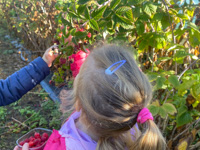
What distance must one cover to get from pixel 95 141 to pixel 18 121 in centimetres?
185

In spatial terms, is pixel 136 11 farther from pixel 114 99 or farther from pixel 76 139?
pixel 76 139

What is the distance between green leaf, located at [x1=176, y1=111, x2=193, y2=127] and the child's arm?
3.39ft

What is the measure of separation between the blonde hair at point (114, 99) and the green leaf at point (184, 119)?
1.67ft

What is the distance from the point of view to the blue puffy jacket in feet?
4.97

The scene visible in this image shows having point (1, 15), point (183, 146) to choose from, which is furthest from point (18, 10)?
point (183, 146)

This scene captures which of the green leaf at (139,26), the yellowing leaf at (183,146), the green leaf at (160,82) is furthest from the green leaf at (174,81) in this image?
the yellowing leaf at (183,146)

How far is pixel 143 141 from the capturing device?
0.88 m

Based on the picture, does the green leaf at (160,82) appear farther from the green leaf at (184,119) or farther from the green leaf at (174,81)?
the green leaf at (184,119)

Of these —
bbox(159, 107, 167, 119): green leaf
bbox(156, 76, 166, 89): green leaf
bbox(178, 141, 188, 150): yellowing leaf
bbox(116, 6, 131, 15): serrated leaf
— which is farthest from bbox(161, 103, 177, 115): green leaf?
bbox(116, 6, 131, 15): serrated leaf

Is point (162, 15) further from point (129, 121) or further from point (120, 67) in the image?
point (129, 121)

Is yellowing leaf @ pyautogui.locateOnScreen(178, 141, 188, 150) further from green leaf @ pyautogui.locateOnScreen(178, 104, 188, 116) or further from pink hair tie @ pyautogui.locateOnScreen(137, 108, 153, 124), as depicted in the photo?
pink hair tie @ pyautogui.locateOnScreen(137, 108, 153, 124)

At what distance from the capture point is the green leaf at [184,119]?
139 centimetres

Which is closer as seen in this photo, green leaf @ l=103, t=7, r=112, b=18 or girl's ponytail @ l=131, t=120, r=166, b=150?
girl's ponytail @ l=131, t=120, r=166, b=150

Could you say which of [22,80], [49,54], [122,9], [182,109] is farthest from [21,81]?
[182,109]
